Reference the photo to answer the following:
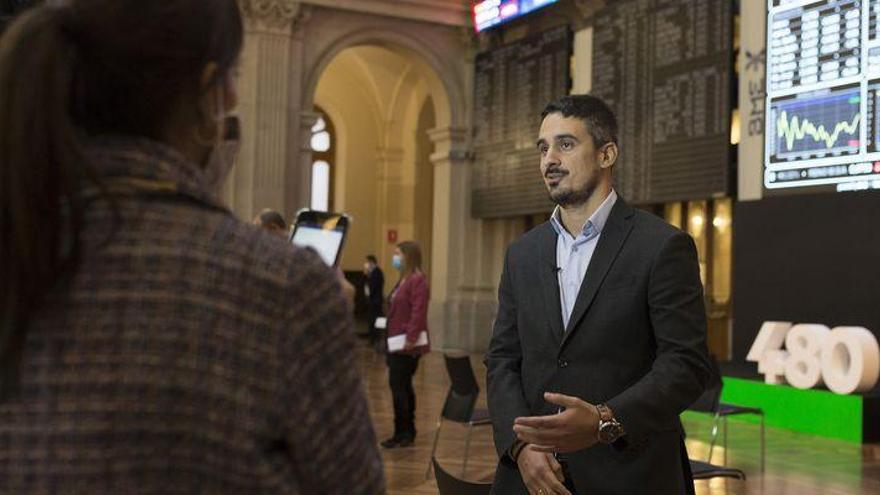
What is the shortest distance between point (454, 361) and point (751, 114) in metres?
5.76

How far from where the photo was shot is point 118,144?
3.45ft

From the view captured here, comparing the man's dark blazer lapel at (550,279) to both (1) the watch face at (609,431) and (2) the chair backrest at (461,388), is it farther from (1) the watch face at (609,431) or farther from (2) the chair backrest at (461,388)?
(2) the chair backrest at (461,388)

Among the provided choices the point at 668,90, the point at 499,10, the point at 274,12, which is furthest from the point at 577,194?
the point at 274,12

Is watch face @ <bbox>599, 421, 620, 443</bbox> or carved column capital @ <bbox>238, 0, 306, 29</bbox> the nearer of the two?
watch face @ <bbox>599, 421, 620, 443</bbox>

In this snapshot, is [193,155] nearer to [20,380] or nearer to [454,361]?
[20,380]

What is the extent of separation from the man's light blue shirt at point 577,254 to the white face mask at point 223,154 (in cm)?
146

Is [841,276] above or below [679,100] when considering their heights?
below

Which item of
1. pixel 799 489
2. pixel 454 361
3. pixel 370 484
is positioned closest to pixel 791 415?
pixel 799 489

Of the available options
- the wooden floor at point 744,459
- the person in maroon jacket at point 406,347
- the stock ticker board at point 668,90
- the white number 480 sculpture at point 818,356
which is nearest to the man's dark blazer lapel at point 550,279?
the wooden floor at point 744,459

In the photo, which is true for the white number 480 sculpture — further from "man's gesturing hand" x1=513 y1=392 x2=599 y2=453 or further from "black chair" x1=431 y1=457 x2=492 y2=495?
"man's gesturing hand" x1=513 y1=392 x2=599 y2=453

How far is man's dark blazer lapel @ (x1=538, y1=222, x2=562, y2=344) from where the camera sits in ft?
8.09

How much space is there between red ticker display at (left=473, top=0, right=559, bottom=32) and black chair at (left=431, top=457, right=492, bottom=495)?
1256 centimetres

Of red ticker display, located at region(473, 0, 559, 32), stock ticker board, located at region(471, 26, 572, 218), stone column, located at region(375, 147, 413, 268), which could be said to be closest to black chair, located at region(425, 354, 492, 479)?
stock ticker board, located at region(471, 26, 572, 218)

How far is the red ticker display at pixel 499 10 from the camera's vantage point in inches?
594
